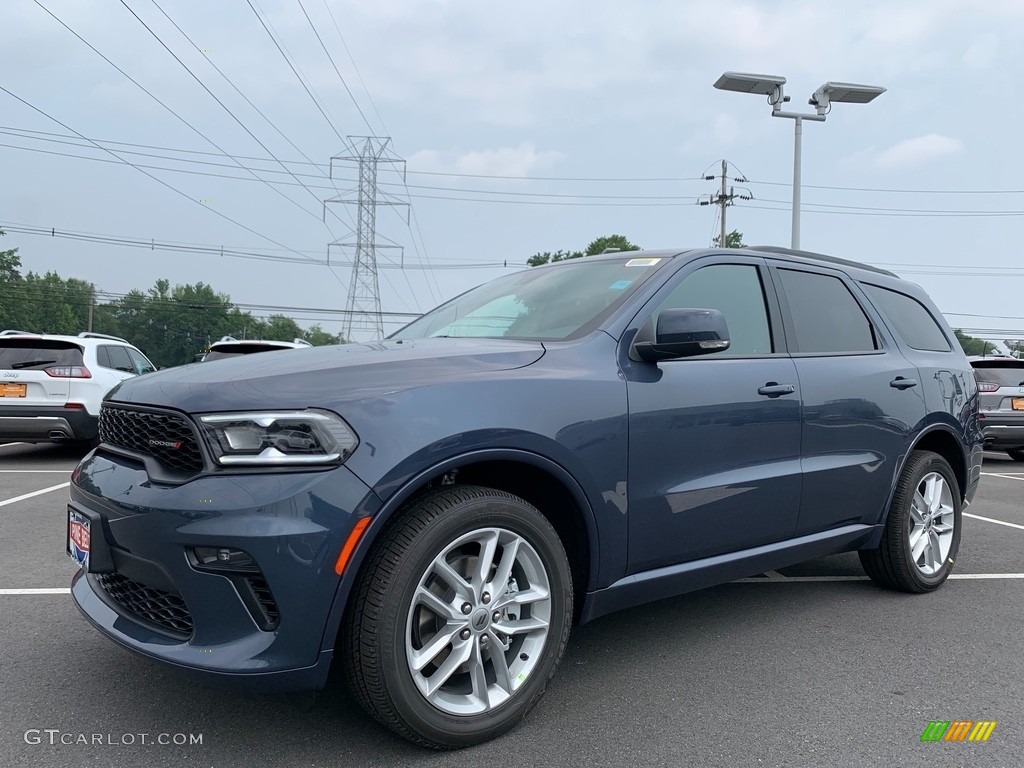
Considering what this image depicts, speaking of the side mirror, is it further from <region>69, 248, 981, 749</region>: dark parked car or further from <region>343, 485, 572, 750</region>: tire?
<region>343, 485, 572, 750</region>: tire

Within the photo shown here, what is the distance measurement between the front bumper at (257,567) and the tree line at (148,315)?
81.5 metres

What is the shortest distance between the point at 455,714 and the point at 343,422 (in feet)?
3.17

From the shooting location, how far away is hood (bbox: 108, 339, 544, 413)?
2262 millimetres

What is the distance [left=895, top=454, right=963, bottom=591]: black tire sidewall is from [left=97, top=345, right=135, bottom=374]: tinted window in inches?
361

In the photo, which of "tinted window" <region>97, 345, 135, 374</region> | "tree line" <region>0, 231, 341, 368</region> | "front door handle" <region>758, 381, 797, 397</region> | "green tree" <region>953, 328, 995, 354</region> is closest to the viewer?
"front door handle" <region>758, 381, 797, 397</region>

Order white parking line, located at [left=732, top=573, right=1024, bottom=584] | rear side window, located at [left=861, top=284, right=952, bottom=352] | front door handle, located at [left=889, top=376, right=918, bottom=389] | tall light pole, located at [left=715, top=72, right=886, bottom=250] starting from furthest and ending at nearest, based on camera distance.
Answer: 1. tall light pole, located at [left=715, top=72, right=886, bottom=250]
2. white parking line, located at [left=732, top=573, right=1024, bottom=584]
3. rear side window, located at [left=861, top=284, right=952, bottom=352]
4. front door handle, located at [left=889, top=376, right=918, bottom=389]

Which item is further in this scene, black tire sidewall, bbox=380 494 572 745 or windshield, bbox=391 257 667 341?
windshield, bbox=391 257 667 341

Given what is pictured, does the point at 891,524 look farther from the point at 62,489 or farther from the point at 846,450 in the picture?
the point at 62,489

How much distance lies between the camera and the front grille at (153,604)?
2.26m

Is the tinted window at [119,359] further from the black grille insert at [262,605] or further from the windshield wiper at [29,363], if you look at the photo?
the black grille insert at [262,605]

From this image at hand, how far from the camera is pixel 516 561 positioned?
8.45ft

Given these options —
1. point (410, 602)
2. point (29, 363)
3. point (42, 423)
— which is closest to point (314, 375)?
point (410, 602)

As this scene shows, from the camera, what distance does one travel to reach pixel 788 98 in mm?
14805

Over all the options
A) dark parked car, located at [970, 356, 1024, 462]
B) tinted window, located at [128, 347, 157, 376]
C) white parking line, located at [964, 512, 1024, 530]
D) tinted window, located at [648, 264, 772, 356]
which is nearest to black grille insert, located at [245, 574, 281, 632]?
tinted window, located at [648, 264, 772, 356]
